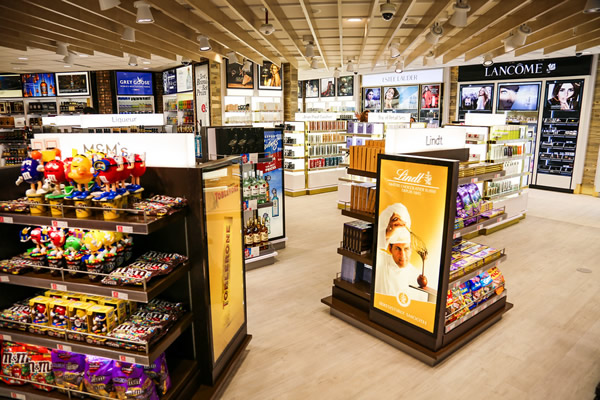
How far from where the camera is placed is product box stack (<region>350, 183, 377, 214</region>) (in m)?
3.89

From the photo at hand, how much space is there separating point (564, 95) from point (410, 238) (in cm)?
1005

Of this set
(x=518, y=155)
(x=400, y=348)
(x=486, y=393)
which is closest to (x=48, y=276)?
(x=400, y=348)

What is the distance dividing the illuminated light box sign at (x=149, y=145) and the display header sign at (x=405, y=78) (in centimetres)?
1228

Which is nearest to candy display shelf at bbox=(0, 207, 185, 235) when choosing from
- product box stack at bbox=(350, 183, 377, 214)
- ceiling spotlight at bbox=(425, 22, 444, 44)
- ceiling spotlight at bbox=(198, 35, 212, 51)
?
product box stack at bbox=(350, 183, 377, 214)

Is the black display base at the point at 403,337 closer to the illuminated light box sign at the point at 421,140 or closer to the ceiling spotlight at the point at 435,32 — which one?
the illuminated light box sign at the point at 421,140

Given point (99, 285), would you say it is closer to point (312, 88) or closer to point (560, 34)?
point (560, 34)

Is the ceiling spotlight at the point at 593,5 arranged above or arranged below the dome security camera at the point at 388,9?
below

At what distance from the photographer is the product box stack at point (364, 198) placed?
153 inches

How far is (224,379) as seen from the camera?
3014mm

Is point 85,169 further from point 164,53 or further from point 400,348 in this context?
point 164,53

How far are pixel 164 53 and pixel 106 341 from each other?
7.17 m

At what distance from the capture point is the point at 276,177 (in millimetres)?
5953

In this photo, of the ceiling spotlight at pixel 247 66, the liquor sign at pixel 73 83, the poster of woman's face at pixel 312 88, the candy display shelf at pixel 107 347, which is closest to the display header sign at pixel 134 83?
the liquor sign at pixel 73 83

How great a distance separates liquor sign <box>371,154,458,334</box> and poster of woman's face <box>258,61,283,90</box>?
9126mm
